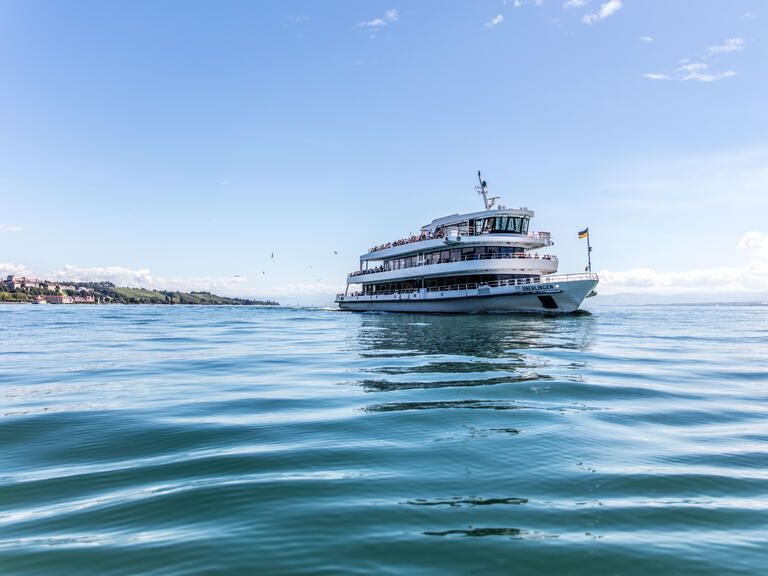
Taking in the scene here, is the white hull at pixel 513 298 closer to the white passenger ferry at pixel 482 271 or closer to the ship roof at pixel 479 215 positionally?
the white passenger ferry at pixel 482 271

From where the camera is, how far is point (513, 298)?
40.3m

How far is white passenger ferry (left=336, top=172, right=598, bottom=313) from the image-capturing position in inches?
1554

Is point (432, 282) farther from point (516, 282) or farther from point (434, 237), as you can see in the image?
point (516, 282)

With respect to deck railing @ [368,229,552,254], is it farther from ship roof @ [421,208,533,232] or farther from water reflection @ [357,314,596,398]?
water reflection @ [357,314,596,398]

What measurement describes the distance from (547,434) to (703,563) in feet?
9.55

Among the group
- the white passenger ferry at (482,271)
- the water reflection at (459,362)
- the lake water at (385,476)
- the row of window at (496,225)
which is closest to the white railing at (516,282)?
the white passenger ferry at (482,271)

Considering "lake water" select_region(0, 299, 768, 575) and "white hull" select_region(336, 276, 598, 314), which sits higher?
"white hull" select_region(336, 276, 598, 314)

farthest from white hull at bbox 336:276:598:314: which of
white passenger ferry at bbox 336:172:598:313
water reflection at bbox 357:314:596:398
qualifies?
water reflection at bbox 357:314:596:398

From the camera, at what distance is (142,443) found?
18.7 ft

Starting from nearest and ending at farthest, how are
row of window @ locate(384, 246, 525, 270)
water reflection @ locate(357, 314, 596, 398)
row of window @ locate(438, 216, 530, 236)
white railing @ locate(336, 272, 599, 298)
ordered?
water reflection @ locate(357, 314, 596, 398) → white railing @ locate(336, 272, 599, 298) → row of window @ locate(384, 246, 525, 270) → row of window @ locate(438, 216, 530, 236)

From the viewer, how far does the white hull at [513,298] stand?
125 ft

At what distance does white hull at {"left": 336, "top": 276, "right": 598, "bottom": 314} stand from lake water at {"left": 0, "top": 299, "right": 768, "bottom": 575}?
2862 cm

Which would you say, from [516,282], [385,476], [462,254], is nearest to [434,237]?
[462,254]

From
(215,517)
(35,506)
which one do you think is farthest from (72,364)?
(215,517)
